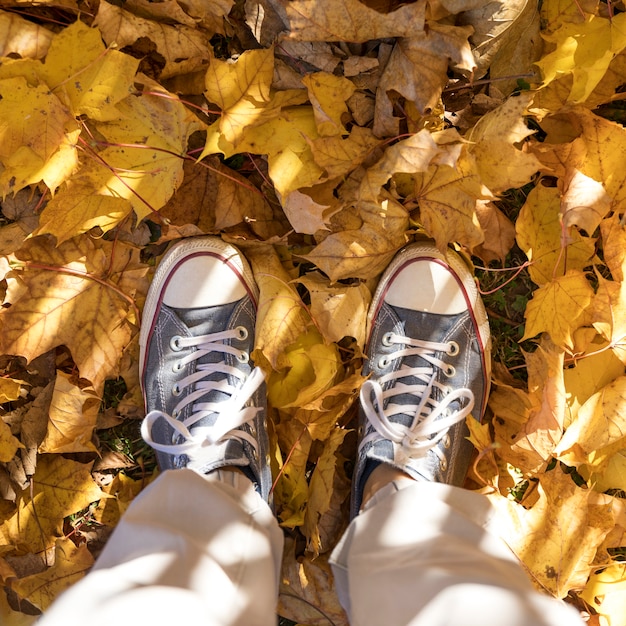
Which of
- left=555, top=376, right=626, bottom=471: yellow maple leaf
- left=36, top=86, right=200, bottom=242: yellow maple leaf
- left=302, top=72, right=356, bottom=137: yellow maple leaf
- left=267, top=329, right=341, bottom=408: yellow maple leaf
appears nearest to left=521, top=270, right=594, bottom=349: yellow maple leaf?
left=555, top=376, right=626, bottom=471: yellow maple leaf

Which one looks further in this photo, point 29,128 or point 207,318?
point 207,318

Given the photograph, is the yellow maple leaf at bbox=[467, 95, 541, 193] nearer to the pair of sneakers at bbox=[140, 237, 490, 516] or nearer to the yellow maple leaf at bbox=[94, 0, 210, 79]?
the pair of sneakers at bbox=[140, 237, 490, 516]

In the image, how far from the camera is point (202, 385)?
1134mm

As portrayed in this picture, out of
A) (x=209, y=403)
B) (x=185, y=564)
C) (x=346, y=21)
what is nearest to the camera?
(x=185, y=564)

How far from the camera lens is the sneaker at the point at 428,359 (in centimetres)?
109

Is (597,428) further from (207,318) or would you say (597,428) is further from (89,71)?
(89,71)

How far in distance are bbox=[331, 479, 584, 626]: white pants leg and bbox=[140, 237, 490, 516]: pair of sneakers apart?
0.51 ft

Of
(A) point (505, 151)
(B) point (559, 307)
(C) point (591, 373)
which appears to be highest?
(A) point (505, 151)

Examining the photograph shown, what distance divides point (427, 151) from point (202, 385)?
0.59 m

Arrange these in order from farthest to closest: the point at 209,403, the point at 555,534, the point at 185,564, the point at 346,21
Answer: the point at 209,403, the point at 555,534, the point at 346,21, the point at 185,564

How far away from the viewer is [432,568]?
2.40 feet

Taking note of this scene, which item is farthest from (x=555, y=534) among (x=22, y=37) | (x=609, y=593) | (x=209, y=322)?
(x=22, y=37)

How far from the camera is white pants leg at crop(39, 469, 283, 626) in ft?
1.99

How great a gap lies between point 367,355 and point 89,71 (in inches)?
27.6
